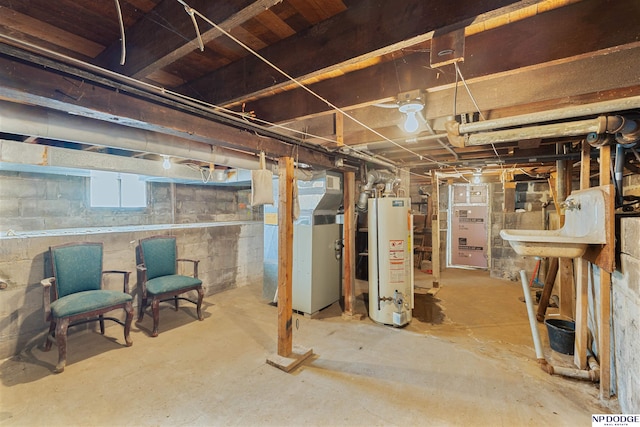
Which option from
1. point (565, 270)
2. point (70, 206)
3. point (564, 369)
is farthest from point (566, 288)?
point (70, 206)

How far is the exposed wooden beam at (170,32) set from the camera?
92 cm

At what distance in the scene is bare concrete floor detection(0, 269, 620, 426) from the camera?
1.74m

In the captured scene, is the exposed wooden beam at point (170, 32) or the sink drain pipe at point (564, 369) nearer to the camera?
the exposed wooden beam at point (170, 32)

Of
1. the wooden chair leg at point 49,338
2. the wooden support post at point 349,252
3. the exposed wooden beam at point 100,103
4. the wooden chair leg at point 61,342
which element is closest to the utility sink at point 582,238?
the wooden support post at point 349,252

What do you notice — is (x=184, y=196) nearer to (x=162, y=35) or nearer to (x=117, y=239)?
(x=117, y=239)

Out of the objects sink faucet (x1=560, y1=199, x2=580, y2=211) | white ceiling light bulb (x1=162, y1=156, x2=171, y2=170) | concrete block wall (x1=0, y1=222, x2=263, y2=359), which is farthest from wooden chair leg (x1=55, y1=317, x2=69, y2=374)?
sink faucet (x1=560, y1=199, x2=580, y2=211)

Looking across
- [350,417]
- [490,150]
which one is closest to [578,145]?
[490,150]

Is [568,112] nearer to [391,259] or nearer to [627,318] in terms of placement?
[627,318]

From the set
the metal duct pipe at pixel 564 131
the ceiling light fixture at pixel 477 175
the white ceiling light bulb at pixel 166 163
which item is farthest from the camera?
the ceiling light fixture at pixel 477 175

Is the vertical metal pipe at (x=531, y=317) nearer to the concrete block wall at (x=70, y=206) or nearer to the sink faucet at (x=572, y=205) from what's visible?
the sink faucet at (x=572, y=205)

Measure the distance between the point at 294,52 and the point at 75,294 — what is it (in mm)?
2748

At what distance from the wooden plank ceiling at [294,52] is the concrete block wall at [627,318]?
0.85 meters

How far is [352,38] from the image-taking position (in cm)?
111

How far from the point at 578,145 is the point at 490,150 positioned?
0.78 metres
